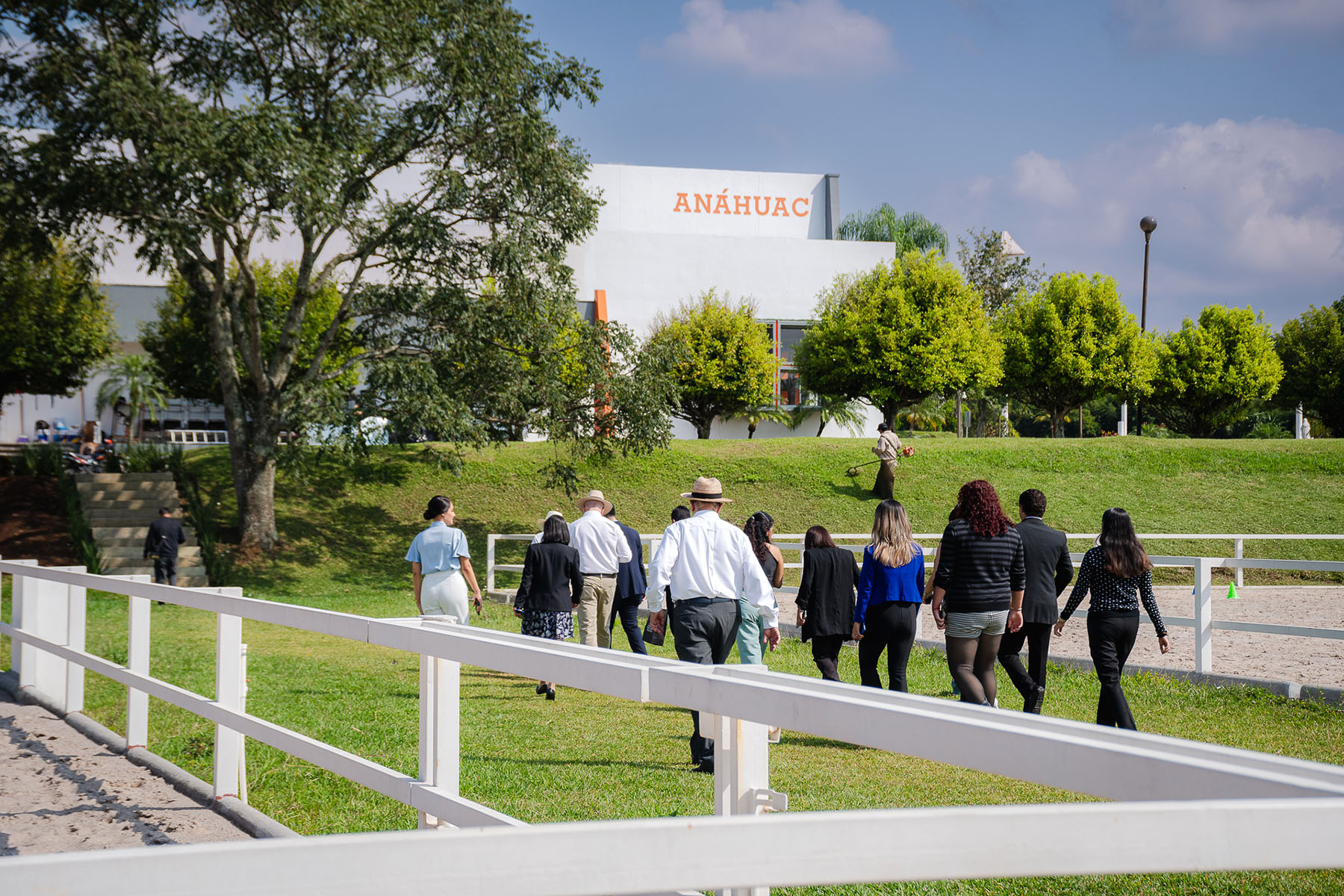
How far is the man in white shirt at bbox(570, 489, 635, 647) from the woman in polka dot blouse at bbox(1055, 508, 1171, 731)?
510cm

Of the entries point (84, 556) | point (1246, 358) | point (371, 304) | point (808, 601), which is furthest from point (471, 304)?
point (1246, 358)

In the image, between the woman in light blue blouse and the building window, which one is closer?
the woman in light blue blouse

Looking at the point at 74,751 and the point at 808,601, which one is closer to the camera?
the point at 74,751

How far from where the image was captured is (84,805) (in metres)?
5.72

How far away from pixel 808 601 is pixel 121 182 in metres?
14.7

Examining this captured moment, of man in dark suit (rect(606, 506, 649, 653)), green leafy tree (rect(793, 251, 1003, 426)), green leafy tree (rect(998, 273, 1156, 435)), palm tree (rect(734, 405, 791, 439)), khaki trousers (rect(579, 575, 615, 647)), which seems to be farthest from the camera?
palm tree (rect(734, 405, 791, 439))

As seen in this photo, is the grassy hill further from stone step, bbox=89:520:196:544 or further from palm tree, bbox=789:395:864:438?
palm tree, bbox=789:395:864:438

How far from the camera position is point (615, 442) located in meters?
25.2

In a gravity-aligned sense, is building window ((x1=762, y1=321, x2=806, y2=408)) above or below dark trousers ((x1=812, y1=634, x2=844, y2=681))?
above

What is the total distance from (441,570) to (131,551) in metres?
15.6

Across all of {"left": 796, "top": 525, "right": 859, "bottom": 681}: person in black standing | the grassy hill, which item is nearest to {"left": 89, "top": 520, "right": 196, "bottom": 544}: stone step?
the grassy hill

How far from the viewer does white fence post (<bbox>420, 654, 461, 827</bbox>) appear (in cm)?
393

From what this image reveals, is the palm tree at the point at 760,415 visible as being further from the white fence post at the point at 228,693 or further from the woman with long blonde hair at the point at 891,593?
the white fence post at the point at 228,693

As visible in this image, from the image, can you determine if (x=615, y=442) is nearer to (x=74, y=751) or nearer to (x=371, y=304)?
(x=371, y=304)
